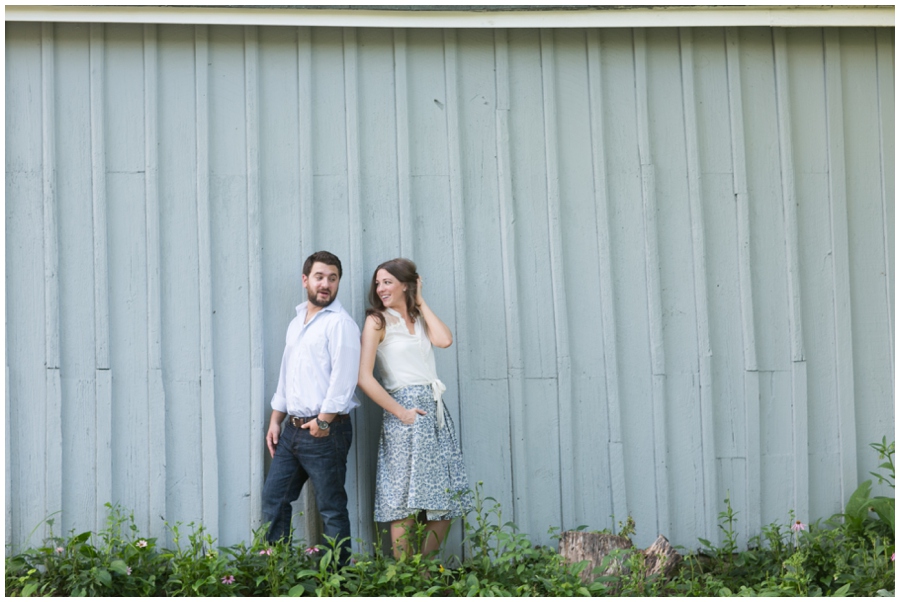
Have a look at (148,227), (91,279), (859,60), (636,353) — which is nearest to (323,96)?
(148,227)

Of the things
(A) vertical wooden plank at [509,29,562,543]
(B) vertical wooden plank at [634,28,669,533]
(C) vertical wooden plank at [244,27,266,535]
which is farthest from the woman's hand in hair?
(B) vertical wooden plank at [634,28,669,533]

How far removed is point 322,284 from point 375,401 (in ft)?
2.35

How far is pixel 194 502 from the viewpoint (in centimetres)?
504

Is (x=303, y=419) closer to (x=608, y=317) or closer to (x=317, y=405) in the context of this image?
(x=317, y=405)

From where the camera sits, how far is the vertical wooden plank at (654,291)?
5285 millimetres

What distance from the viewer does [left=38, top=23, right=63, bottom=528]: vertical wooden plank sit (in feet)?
16.2

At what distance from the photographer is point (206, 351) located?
16.5 ft

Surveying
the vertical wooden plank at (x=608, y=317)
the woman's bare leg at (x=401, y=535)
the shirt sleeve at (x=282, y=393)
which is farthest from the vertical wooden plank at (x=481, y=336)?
the shirt sleeve at (x=282, y=393)

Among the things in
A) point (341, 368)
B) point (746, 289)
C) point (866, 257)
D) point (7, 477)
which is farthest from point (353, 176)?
point (866, 257)

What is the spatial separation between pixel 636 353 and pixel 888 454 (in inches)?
64.9

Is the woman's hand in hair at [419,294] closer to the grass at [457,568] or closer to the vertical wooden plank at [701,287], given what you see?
the grass at [457,568]

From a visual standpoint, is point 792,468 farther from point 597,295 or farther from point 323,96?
point 323,96

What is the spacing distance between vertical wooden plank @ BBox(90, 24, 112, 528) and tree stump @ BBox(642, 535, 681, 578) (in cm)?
310

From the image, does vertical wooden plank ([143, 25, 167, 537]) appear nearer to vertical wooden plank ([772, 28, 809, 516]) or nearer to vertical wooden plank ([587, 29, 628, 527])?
vertical wooden plank ([587, 29, 628, 527])
